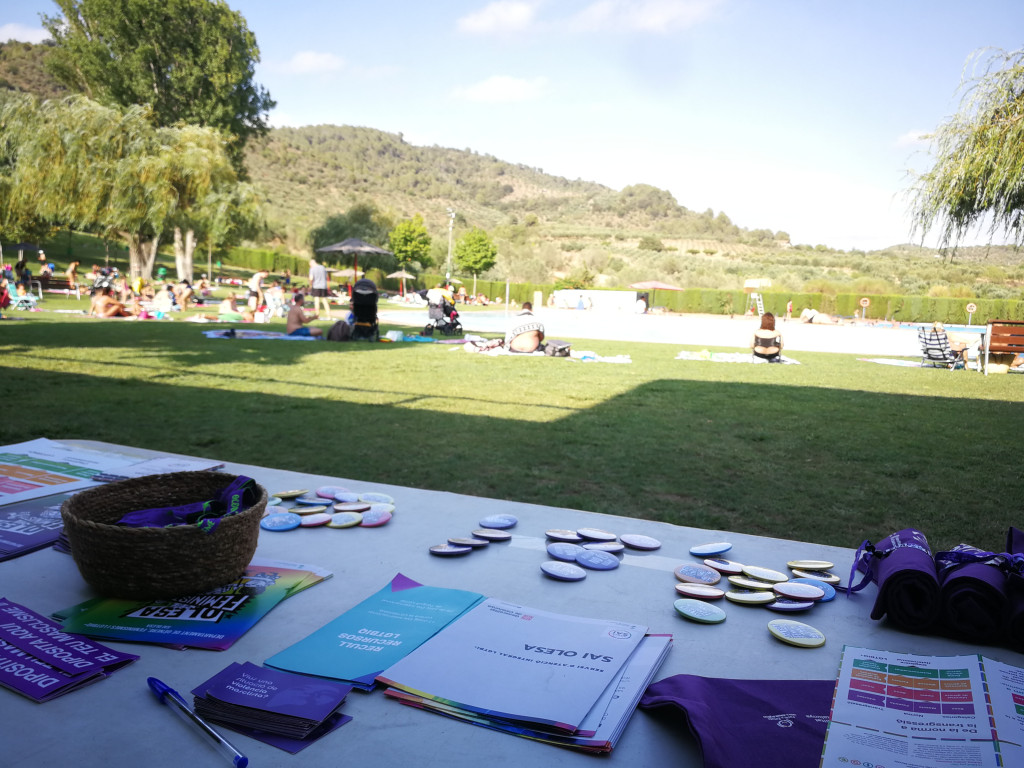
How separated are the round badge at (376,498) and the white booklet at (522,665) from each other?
0.92 metres

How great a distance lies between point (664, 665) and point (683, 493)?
2960 millimetres

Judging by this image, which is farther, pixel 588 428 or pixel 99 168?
pixel 99 168

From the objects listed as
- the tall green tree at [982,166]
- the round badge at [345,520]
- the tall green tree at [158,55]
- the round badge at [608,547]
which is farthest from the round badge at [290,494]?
the tall green tree at [158,55]

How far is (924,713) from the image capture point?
3.79 ft

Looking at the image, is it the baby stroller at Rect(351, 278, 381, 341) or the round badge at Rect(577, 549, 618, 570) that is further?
the baby stroller at Rect(351, 278, 381, 341)

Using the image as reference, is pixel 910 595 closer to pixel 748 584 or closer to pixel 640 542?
pixel 748 584

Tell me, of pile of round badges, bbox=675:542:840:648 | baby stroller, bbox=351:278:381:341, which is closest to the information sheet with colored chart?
pile of round badges, bbox=675:542:840:648

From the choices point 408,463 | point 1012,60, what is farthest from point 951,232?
point 408,463

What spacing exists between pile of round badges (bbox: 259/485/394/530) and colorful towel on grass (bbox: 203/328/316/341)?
10994 millimetres

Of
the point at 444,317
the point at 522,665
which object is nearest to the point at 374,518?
the point at 522,665

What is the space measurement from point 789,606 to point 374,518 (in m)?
1.25

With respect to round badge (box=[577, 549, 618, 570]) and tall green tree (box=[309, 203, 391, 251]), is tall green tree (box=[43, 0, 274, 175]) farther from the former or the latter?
round badge (box=[577, 549, 618, 570])

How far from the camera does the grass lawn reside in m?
4.12

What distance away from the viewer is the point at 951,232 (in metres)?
9.23
